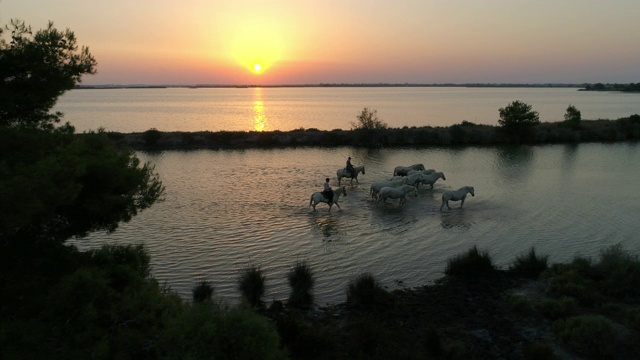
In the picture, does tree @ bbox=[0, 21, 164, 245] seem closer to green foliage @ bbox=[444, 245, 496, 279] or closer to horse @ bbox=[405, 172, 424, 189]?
green foliage @ bbox=[444, 245, 496, 279]

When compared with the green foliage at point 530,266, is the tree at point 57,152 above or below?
above

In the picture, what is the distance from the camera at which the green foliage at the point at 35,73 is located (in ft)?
26.3

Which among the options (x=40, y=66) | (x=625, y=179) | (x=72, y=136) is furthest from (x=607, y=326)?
(x=625, y=179)

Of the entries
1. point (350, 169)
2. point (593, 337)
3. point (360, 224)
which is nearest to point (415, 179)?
point (350, 169)

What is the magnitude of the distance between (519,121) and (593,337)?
39271 mm

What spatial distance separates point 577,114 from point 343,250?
4398cm

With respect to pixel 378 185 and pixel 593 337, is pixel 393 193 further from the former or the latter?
pixel 593 337

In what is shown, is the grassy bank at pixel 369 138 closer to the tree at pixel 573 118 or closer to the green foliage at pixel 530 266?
the tree at pixel 573 118

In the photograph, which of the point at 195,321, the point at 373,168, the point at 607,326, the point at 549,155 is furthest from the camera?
the point at 549,155

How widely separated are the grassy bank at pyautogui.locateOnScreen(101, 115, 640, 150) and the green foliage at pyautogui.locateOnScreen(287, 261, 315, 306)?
1220 inches

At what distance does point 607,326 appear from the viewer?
30.2ft

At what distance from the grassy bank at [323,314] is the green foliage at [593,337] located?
18 mm

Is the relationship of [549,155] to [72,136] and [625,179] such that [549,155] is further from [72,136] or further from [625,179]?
[72,136]

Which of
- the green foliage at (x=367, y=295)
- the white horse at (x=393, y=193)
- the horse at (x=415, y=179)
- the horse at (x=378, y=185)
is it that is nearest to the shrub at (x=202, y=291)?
the green foliage at (x=367, y=295)
